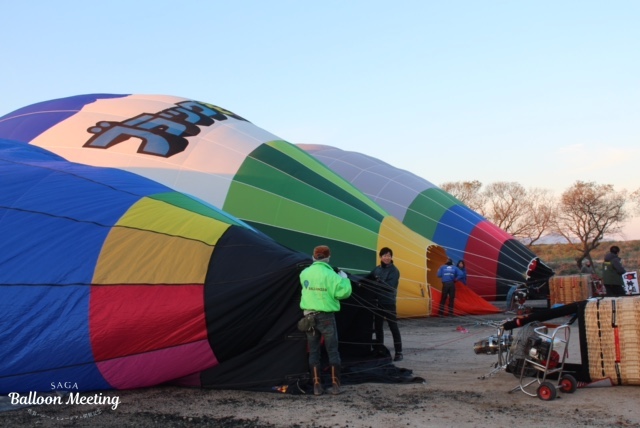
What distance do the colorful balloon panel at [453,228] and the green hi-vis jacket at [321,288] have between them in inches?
323

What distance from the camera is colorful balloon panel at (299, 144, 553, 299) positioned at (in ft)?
44.9

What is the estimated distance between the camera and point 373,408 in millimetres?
5164

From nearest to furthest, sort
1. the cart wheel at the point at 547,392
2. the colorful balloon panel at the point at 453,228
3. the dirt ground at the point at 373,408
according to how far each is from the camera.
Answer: the dirt ground at the point at 373,408
the cart wheel at the point at 547,392
the colorful balloon panel at the point at 453,228

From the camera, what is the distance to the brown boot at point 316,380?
563cm

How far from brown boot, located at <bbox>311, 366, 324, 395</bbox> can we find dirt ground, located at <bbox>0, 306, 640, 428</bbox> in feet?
0.25

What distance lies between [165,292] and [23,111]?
744 cm

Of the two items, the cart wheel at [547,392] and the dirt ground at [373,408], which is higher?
the cart wheel at [547,392]

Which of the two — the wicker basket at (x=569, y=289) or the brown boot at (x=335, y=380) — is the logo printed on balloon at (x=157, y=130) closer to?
the brown boot at (x=335, y=380)

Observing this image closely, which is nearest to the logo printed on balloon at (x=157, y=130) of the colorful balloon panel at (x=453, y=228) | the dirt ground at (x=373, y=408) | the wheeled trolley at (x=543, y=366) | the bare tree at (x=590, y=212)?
the colorful balloon panel at (x=453, y=228)

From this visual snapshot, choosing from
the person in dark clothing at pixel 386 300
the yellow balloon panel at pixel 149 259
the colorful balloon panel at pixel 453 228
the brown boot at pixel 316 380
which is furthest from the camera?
the colorful balloon panel at pixel 453 228

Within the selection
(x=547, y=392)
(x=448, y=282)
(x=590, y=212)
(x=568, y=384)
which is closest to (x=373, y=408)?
(x=547, y=392)

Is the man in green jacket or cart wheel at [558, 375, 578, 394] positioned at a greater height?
the man in green jacket

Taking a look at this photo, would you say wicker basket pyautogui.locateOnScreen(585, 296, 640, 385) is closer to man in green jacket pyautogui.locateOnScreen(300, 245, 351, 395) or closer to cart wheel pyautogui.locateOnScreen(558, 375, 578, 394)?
cart wheel pyautogui.locateOnScreen(558, 375, 578, 394)

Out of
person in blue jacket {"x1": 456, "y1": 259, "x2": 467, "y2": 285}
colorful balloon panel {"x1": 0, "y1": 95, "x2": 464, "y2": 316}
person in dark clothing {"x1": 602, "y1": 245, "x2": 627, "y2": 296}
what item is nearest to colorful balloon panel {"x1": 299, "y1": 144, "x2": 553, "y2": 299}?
person in blue jacket {"x1": 456, "y1": 259, "x2": 467, "y2": 285}
